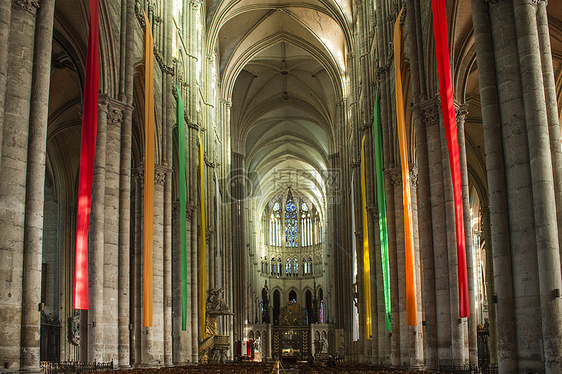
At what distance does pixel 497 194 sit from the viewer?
1170 centimetres

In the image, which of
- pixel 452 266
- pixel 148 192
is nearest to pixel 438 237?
pixel 452 266

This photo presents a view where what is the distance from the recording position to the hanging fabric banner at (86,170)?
45.6ft

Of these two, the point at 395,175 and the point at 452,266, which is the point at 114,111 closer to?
the point at 452,266

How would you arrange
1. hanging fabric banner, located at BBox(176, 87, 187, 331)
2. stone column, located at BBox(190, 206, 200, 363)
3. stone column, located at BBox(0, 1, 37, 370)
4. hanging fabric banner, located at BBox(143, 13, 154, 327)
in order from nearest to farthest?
stone column, located at BBox(0, 1, 37, 370) < hanging fabric banner, located at BBox(143, 13, 154, 327) < hanging fabric banner, located at BBox(176, 87, 187, 331) < stone column, located at BBox(190, 206, 200, 363)

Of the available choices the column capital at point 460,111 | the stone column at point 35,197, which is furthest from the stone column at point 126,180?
the column capital at point 460,111

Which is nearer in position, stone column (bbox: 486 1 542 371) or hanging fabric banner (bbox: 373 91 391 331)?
stone column (bbox: 486 1 542 371)

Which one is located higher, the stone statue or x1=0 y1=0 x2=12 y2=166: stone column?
x1=0 y1=0 x2=12 y2=166: stone column

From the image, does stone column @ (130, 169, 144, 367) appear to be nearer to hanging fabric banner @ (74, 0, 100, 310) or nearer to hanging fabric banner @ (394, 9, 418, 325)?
hanging fabric banner @ (74, 0, 100, 310)

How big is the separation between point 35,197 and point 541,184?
32.0 feet

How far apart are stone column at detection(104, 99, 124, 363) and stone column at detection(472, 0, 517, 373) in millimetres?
10457

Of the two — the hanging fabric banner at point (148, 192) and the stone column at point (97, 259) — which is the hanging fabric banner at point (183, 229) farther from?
the stone column at point (97, 259)

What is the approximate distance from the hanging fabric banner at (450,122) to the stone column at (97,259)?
31.4 ft

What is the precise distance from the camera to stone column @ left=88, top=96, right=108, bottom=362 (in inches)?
622

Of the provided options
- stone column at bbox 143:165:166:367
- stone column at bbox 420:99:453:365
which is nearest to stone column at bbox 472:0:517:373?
stone column at bbox 420:99:453:365
